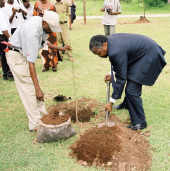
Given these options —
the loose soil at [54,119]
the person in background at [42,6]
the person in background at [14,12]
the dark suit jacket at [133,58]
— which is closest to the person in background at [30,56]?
the loose soil at [54,119]

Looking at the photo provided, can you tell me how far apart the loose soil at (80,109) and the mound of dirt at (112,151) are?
712 mm

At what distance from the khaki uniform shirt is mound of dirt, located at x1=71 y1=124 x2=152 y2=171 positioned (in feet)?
15.8

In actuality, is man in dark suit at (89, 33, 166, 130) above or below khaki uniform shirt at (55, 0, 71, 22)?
below

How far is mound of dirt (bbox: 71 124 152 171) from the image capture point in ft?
10.8

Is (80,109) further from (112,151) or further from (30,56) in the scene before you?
(30,56)

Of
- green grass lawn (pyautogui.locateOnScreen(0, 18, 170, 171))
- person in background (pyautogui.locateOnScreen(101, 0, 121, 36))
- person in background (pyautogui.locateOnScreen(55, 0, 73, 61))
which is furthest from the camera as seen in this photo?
person in background (pyautogui.locateOnScreen(101, 0, 121, 36))

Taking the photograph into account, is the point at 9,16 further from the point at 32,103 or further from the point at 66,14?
the point at 32,103

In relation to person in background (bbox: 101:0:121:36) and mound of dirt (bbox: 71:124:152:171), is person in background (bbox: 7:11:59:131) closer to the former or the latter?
mound of dirt (bbox: 71:124:152:171)

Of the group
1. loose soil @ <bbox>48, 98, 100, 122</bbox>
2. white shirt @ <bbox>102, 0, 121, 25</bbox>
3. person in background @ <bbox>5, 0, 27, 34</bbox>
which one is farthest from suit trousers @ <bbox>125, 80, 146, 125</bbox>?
white shirt @ <bbox>102, 0, 121, 25</bbox>

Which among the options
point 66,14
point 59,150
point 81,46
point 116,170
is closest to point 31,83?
point 59,150

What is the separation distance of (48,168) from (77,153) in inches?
17.9

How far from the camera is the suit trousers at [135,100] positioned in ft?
12.5

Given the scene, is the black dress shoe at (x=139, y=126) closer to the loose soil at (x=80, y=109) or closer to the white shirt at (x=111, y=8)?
the loose soil at (x=80, y=109)

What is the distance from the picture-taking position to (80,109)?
4754 millimetres
